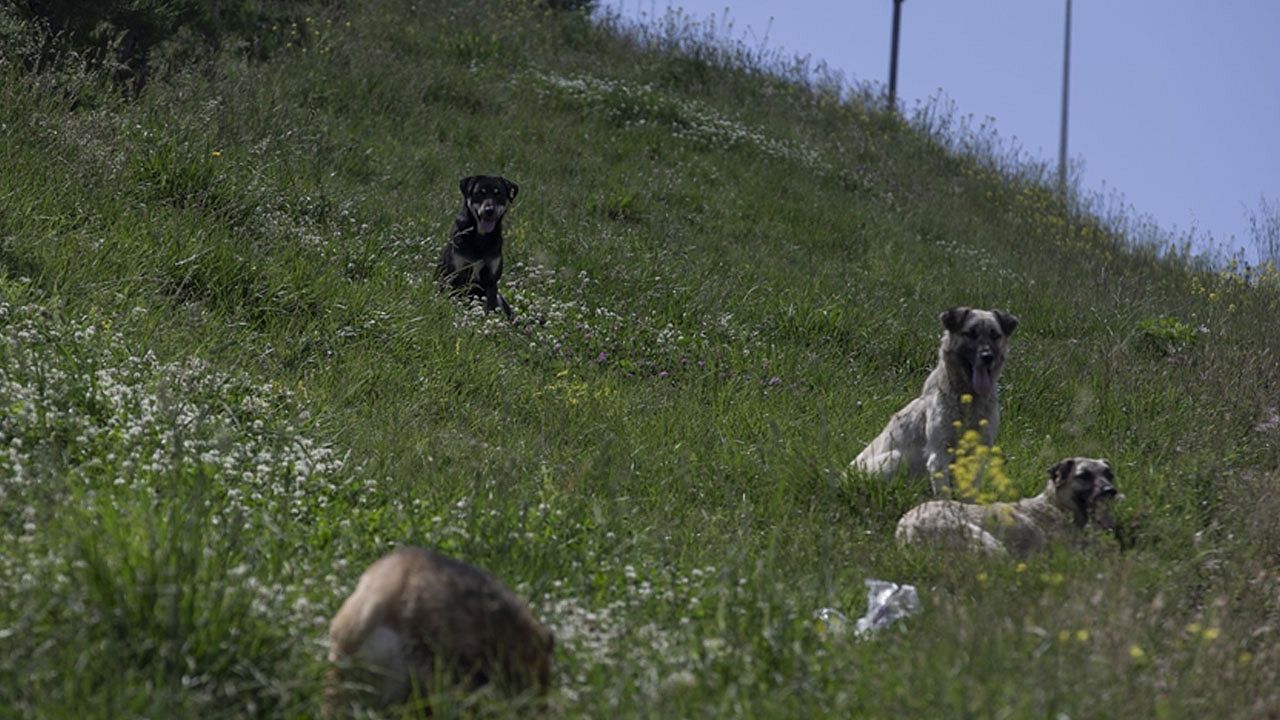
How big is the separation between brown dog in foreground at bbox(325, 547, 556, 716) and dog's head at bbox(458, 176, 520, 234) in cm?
735

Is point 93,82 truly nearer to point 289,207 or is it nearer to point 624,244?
point 289,207

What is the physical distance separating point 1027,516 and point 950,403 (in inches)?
44.9

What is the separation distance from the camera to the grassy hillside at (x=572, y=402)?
407 centimetres

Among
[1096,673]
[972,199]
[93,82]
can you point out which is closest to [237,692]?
[1096,673]

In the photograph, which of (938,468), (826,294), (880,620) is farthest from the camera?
(826,294)

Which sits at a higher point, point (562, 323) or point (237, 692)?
point (562, 323)

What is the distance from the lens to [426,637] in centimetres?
389

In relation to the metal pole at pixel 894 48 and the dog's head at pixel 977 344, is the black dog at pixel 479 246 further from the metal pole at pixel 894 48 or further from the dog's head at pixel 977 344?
the metal pole at pixel 894 48

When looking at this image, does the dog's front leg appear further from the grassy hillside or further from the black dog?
the black dog

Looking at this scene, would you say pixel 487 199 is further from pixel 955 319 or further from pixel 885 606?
pixel 885 606

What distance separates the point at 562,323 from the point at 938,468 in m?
3.74

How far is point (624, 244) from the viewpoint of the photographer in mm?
13062

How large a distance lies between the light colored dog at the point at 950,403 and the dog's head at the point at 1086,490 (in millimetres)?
606

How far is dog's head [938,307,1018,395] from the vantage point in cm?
788
